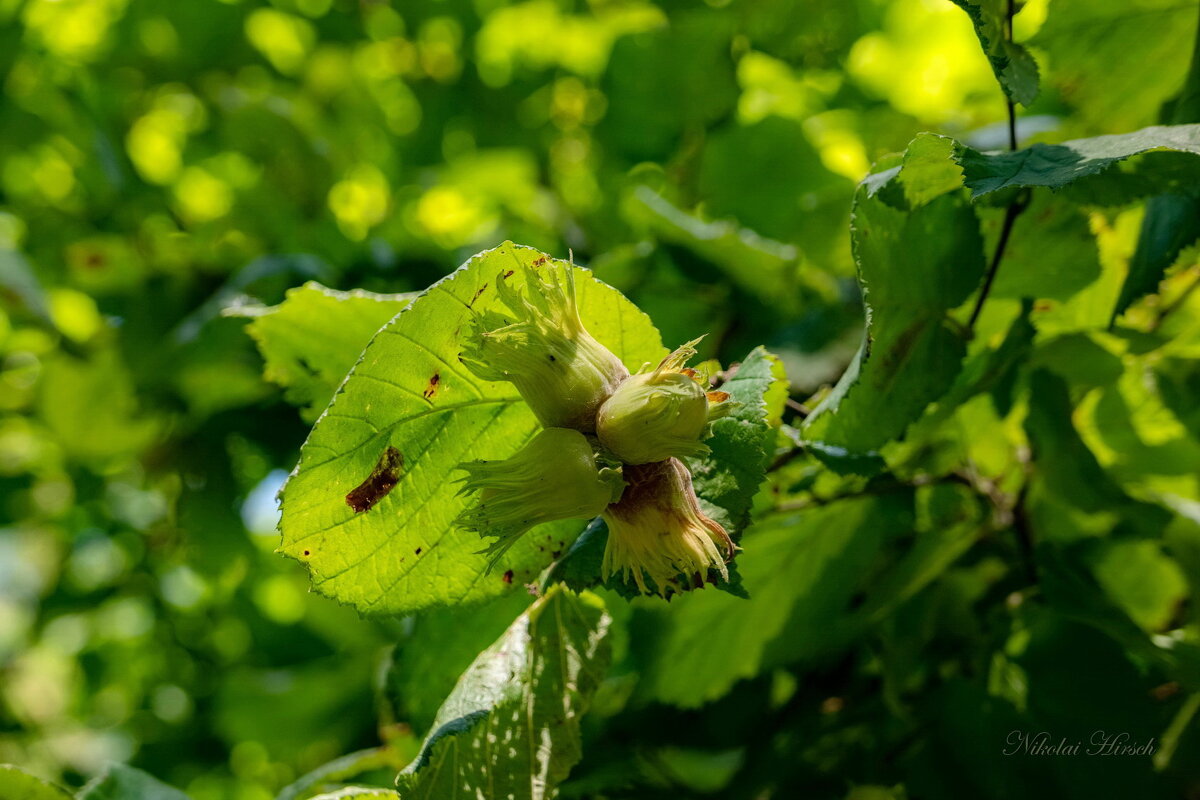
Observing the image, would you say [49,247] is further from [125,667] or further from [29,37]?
[125,667]

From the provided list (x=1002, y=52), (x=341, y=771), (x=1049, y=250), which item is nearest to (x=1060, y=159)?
(x=1002, y=52)

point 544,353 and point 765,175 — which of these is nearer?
point 544,353

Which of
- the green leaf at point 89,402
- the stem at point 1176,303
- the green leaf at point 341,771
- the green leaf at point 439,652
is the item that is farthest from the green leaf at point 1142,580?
the green leaf at point 89,402

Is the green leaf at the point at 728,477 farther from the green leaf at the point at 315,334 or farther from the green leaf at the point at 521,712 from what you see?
the green leaf at the point at 315,334

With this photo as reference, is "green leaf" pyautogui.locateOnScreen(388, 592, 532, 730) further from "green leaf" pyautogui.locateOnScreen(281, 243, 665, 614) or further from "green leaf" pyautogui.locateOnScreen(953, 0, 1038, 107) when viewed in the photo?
"green leaf" pyautogui.locateOnScreen(953, 0, 1038, 107)

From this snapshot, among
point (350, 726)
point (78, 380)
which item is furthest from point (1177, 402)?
point (78, 380)

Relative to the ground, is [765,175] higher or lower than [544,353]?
lower

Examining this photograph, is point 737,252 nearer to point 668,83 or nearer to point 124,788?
point 668,83
